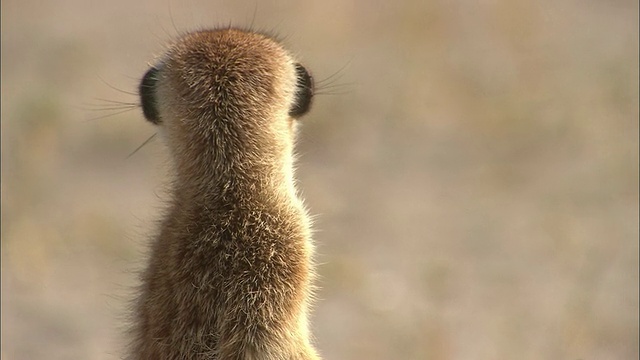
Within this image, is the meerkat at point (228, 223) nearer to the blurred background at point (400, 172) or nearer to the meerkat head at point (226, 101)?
the meerkat head at point (226, 101)

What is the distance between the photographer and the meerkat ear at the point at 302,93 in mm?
4027

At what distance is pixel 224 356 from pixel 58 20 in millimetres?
10546

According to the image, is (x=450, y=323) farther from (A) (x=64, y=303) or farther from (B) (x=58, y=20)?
(B) (x=58, y=20)

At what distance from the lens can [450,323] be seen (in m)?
8.09

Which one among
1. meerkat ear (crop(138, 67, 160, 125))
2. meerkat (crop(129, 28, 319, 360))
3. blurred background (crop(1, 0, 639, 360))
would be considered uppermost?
blurred background (crop(1, 0, 639, 360))

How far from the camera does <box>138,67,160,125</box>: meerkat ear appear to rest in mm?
4062

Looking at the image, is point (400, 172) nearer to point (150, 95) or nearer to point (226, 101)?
point (150, 95)

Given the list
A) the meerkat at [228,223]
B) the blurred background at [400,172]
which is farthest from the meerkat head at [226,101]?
the blurred background at [400,172]

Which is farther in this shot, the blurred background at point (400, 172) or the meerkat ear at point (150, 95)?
the blurred background at point (400, 172)

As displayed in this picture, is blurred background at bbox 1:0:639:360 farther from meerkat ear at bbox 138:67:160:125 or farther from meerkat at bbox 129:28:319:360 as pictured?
meerkat at bbox 129:28:319:360

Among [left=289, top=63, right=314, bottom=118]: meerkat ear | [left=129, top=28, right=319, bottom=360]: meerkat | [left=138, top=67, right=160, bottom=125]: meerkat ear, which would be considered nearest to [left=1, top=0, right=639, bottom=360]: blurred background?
[left=138, top=67, right=160, bottom=125]: meerkat ear

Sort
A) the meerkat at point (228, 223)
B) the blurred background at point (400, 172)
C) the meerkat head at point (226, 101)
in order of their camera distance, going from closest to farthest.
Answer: the meerkat at point (228, 223)
the meerkat head at point (226, 101)
the blurred background at point (400, 172)

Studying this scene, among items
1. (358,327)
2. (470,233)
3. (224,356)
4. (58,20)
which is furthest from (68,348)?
(58,20)

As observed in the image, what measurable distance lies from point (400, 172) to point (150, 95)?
6601 millimetres
